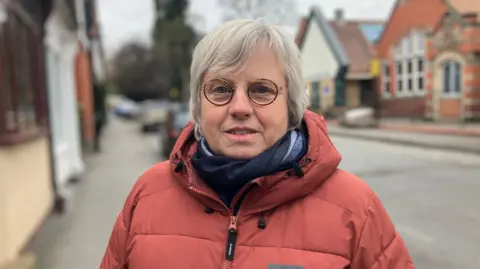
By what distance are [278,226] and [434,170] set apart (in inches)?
182

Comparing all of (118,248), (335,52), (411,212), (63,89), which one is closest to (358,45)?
(335,52)

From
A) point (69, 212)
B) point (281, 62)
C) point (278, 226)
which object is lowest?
point (69, 212)

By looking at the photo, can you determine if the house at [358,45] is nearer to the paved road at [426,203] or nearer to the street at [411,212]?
the street at [411,212]

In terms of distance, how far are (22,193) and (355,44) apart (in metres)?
4.33

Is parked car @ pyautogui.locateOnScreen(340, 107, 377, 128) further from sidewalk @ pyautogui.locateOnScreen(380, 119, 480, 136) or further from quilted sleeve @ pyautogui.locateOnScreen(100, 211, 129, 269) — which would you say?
quilted sleeve @ pyautogui.locateOnScreen(100, 211, 129, 269)

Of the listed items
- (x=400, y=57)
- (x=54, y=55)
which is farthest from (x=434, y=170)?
(x=54, y=55)

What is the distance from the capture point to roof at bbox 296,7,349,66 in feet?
8.13

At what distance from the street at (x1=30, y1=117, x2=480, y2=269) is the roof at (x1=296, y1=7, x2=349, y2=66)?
0.52 m

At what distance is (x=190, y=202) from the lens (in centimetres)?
158

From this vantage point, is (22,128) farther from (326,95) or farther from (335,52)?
(335,52)

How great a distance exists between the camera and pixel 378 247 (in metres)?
1.45

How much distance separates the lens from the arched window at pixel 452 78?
2689 mm

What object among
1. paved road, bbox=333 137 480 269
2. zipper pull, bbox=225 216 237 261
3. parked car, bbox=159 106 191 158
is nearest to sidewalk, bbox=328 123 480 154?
paved road, bbox=333 137 480 269

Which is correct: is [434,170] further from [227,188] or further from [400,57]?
[227,188]
